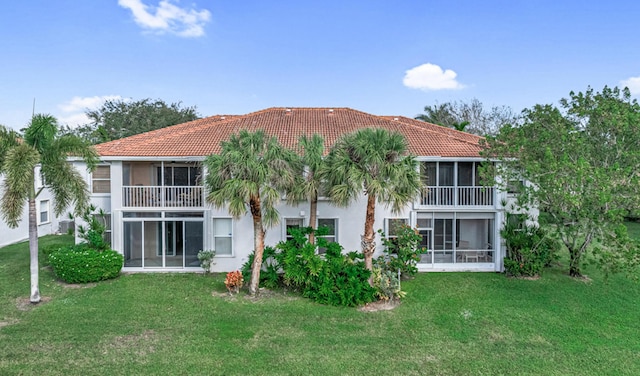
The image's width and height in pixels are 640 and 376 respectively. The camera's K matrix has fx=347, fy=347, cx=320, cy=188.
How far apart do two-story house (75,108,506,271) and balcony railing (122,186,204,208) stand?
4 centimetres

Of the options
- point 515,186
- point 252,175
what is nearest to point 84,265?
point 252,175

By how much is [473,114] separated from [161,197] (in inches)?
1652

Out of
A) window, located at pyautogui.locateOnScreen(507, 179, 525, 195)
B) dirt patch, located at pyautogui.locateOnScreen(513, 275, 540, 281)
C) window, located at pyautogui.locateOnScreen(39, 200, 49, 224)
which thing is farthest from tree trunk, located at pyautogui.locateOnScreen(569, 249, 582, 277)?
window, located at pyautogui.locateOnScreen(39, 200, 49, 224)

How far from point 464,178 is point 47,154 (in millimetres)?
16663

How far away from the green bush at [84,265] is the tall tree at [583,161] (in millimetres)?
16261

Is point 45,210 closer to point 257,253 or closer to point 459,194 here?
point 257,253

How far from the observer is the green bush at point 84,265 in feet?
44.9

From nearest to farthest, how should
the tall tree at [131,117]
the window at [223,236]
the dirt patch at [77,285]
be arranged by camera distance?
the dirt patch at [77,285]
the window at [223,236]
the tall tree at [131,117]

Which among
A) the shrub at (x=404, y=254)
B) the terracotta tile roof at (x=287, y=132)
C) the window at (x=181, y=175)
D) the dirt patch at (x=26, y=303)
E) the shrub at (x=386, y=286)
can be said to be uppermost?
the terracotta tile roof at (x=287, y=132)

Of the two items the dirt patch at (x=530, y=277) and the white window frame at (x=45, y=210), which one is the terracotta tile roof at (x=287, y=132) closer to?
the dirt patch at (x=530, y=277)

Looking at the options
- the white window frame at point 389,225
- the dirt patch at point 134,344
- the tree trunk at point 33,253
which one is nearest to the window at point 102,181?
the tree trunk at point 33,253

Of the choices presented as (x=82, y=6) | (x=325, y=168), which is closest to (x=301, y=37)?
(x=82, y=6)

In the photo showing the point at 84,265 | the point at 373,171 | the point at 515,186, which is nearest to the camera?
the point at 373,171

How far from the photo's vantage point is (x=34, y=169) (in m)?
11.5
